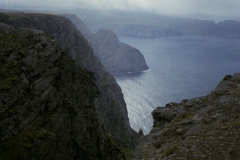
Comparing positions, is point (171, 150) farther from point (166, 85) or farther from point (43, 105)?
point (166, 85)

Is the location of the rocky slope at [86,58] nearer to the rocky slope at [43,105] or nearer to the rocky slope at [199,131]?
the rocky slope at [43,105]

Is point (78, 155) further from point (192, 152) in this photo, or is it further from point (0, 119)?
point (192, 152)

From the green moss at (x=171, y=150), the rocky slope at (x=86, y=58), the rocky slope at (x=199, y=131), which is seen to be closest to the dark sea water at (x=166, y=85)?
the rocky slope at (x=86, y=58)

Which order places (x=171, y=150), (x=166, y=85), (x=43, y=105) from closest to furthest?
(x=171, y=150)
(x=43, y=105)
(x=166, y=85)

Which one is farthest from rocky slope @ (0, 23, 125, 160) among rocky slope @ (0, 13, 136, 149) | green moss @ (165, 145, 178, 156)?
rocky slope @ (0, 13, 136, 149)

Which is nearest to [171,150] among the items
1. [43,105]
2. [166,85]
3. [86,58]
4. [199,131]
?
[199,131]


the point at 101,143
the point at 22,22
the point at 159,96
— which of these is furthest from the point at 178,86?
the point at 101,143
